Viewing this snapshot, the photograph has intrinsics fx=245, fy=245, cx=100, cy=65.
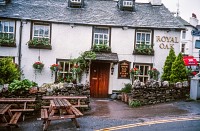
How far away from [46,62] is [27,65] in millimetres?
1329

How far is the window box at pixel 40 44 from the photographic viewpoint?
56.0 feet

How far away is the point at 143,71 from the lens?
712 inches

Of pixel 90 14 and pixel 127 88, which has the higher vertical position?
pixel 90 14

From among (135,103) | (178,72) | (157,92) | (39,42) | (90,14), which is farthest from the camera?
(90,14)

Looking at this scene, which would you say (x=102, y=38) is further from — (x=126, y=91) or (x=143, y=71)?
(x=126, y=91)

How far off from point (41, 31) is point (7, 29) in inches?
92.6

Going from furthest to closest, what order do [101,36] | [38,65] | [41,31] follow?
[101,36], [41,31], [38,65]

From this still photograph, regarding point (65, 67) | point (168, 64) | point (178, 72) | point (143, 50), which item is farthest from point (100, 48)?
point (178, 72)

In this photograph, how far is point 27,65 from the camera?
17.2 meters

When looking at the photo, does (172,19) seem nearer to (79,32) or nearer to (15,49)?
(79,32)

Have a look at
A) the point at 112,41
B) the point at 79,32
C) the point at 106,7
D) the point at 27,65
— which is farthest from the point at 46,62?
the point at 106,7

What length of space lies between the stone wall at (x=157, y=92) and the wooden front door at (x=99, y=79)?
4.36m

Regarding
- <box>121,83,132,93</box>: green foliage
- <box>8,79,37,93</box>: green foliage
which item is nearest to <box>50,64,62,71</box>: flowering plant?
<box>121,83,132,93</box>: green foliage

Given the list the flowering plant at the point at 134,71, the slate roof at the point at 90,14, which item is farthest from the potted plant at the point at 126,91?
the slate roof at the point at 90,14
